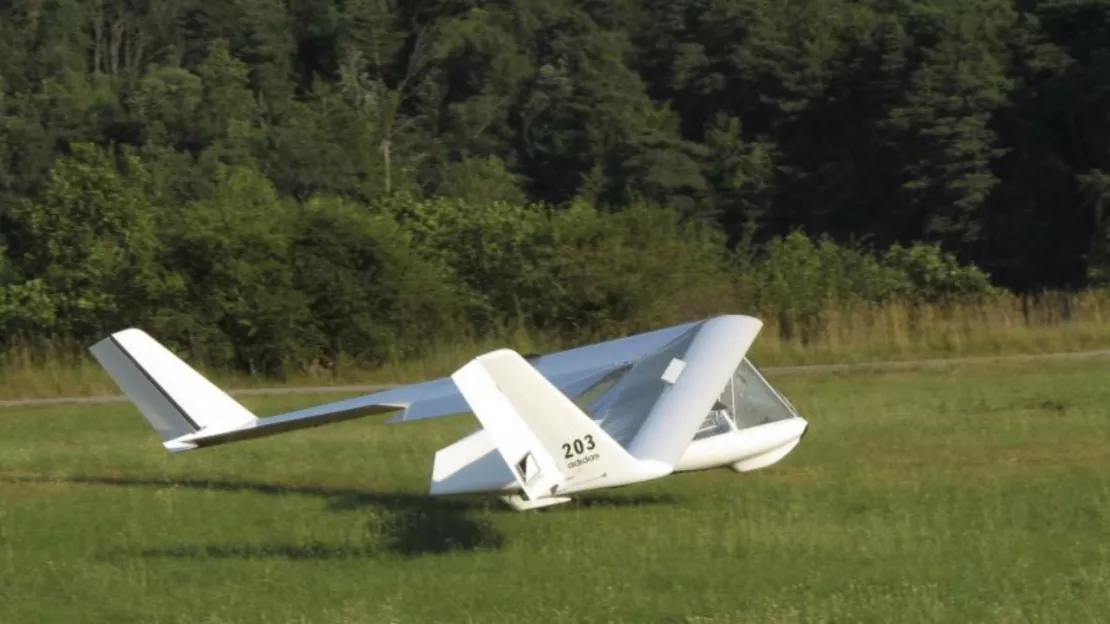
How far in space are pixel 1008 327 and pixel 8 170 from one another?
36895 mm

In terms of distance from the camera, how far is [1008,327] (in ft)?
81.0

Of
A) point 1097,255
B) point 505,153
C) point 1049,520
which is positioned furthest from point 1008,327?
point 505,153

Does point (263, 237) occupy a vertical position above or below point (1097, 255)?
above

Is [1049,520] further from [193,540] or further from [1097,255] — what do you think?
[1097,255]

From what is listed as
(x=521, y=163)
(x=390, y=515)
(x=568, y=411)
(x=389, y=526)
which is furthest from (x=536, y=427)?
(x=521, y=163)

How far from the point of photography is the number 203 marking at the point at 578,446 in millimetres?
9008

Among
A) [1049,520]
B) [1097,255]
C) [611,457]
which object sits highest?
[611,457]

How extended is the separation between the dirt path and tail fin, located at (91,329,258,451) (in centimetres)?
965

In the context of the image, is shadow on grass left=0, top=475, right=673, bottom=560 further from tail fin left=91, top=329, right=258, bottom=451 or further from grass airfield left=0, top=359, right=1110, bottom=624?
tail fin left=91, top=329, right=258, bottom=451

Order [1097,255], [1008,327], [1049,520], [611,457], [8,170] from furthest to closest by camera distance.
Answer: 1. [8,170]
2. [1097,255]
3. [1008,327]
4. [1049,520]
5. [611,457]

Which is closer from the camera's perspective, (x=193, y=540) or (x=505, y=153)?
(x=193, y=540)

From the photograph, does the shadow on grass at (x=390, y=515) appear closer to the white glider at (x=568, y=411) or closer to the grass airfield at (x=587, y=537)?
the grass airfield at (x=587, y=537)

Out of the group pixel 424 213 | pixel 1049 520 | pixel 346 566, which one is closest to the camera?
pixel 346 566

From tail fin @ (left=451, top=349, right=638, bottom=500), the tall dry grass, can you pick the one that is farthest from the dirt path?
tail fin @ (left=451, top=349, right=638, bottom=500)
